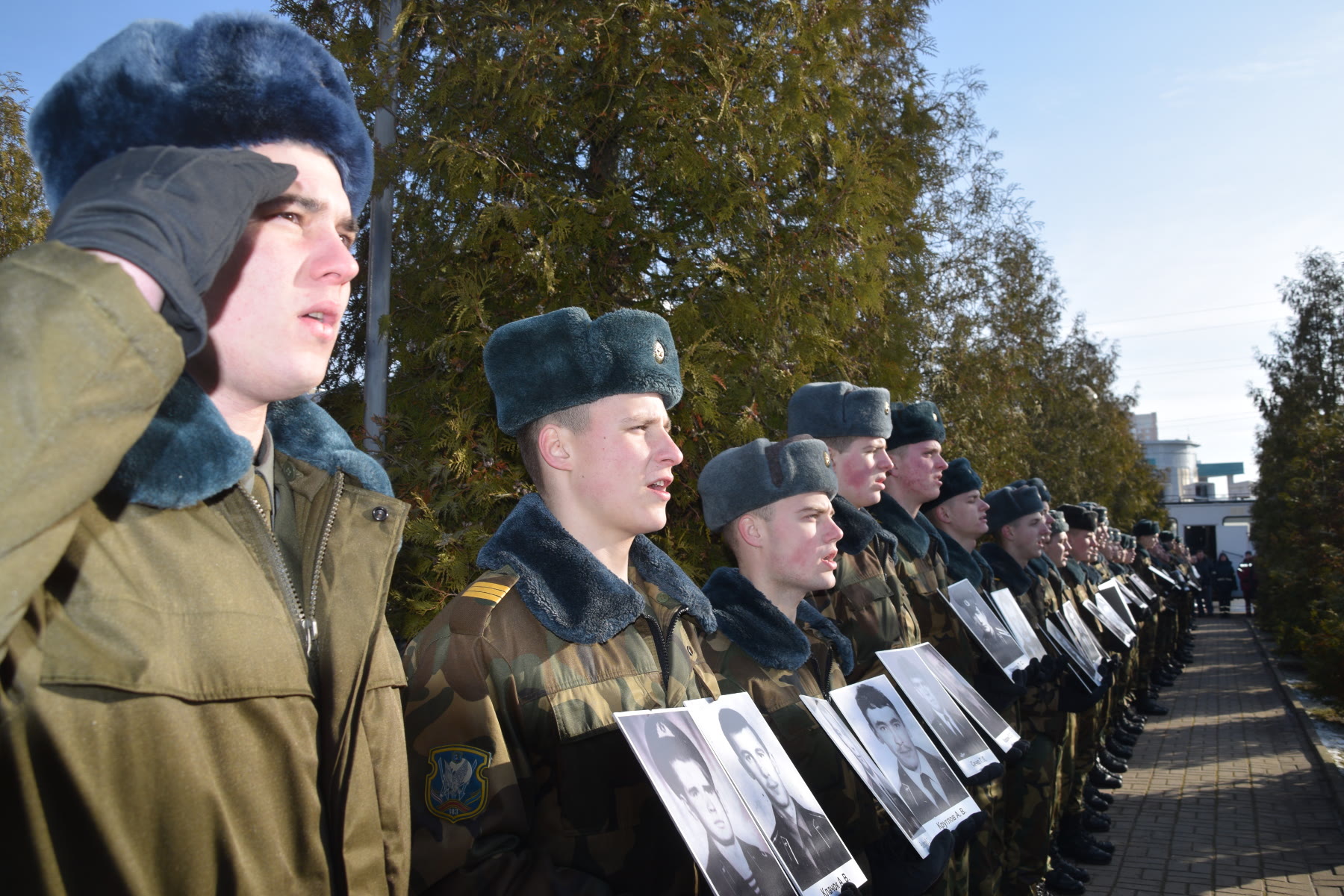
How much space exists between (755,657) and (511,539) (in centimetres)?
99

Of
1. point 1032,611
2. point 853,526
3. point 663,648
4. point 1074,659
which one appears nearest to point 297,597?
point 663,648

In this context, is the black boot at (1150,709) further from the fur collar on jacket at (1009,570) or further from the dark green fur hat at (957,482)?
the dark green fur hat at (957,482)

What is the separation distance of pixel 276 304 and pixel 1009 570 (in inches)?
229

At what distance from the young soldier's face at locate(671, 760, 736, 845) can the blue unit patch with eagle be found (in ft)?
→ 1.18

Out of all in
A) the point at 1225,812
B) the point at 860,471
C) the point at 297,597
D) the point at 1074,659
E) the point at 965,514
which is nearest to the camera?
the point at 297,597

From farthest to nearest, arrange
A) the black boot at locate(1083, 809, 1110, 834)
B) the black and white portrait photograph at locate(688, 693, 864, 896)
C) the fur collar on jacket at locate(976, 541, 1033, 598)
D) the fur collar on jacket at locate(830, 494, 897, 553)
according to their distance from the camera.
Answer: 1. the black boot at locate(1083, 809, 1110, 834)
2. the fur collar on jacket at locate(976, 541, 1033, 598)
3. the fur collar on jacket at locate(830, 494, 897, 553)
4. the black and white portrait photograph at locate(688, 693, 864, 896)

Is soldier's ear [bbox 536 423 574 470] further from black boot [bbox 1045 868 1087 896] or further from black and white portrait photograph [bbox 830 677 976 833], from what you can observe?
black boot [bbox 1045 868 1087 896]

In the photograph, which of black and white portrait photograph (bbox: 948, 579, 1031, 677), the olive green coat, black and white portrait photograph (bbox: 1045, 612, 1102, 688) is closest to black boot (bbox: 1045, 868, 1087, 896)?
black and white portrait photograph (bbox: 1045, 612, 1102, 688)

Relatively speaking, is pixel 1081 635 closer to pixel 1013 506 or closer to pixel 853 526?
pixel 1013 506

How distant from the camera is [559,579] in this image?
2154 millimetres

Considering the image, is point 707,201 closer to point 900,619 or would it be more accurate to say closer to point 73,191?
point 900,619

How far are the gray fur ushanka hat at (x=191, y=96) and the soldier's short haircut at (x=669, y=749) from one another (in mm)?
1127

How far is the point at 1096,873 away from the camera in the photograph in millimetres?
6312

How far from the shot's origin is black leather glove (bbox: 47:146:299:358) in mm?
878
